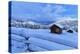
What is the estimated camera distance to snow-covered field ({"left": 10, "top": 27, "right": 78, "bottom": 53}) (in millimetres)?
1698

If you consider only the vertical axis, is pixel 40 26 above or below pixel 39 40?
above

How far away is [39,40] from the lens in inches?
70.3

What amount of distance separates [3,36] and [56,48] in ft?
1.93

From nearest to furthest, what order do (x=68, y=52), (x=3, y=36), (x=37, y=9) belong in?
(x=3, y=36) < (x=37, y=9) < (x=68, y=52)

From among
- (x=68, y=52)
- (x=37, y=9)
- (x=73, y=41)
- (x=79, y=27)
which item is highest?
(x=37, y=9)

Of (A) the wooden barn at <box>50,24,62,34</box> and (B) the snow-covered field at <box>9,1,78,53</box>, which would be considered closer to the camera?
(B) the snow-covered field at <box>9,1,78,53</box>

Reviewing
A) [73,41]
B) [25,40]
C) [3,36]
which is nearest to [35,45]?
[25,40]

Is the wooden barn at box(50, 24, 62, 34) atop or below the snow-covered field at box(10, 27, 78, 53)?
atop

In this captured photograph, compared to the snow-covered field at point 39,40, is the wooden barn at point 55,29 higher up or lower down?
higher up

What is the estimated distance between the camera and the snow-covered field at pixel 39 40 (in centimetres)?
170

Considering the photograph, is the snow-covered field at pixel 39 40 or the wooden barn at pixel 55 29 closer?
the snow-covered field at pixel 39 40

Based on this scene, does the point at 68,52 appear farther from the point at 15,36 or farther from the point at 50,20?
the point at 15,36

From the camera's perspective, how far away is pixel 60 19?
1897mm

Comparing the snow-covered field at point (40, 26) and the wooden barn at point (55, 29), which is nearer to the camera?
the snow-covered field at point (40, 26)
